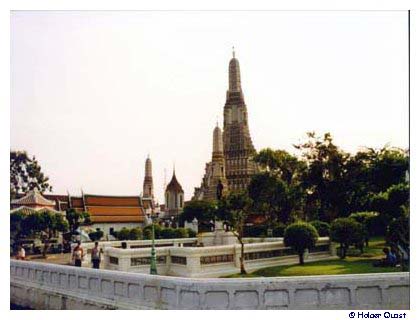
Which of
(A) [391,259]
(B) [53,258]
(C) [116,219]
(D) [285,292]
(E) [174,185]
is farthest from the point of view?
(E) [174,185]

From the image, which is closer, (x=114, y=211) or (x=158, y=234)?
(x=158, y=234)

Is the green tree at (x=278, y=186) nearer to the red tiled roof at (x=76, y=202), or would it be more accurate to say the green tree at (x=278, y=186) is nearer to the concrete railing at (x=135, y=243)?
the concrete railing at (x=135, y=243)

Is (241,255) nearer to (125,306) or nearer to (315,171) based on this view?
(125,306)

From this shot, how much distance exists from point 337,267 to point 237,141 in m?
26.6

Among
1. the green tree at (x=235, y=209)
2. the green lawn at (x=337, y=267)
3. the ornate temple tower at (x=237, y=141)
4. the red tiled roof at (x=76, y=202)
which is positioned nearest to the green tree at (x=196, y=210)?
the ornate temple tower at (x=237, y=141)

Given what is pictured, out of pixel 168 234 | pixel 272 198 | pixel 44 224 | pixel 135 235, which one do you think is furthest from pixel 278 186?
pixel 44 224

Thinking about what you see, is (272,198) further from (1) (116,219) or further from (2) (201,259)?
(2) (201,259)

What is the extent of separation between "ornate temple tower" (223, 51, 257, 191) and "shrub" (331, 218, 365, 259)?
76.3ft

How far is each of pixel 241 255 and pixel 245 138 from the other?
26.5 m

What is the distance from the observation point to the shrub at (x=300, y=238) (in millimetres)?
15500

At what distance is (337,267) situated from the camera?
14219 millimetres

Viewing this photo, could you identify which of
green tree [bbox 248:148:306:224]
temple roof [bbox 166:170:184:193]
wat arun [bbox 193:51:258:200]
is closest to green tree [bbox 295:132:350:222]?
green tree [bbox 248:148:306:224]

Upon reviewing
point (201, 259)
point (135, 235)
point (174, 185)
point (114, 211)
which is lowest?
point (135, 235)
